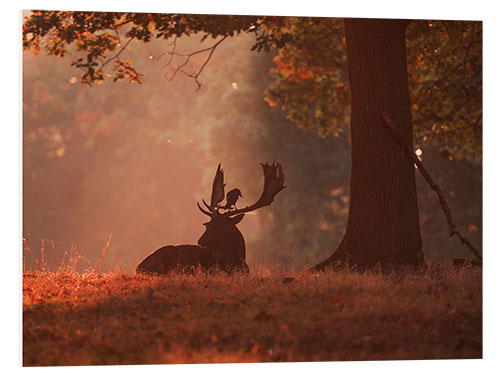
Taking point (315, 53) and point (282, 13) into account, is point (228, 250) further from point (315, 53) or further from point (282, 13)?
point (315, 53)

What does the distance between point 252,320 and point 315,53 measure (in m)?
10.3

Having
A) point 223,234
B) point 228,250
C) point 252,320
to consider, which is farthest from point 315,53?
point 252,320

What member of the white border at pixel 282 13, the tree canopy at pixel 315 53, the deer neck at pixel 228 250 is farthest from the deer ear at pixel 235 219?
the tree canopy at pixel 315 53

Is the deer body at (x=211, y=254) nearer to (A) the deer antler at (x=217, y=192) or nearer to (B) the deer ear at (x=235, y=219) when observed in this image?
(B) the deer ear at (x=235, y=219)

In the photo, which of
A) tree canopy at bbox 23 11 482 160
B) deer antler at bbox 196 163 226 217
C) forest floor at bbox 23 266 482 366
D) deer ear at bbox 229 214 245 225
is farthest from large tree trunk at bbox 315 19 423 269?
tree canopy at bbox 23 11 482 160

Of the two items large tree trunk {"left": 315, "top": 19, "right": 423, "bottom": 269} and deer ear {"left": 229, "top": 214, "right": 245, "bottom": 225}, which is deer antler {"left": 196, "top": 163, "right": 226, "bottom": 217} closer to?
deer ear {"left": 229, "top": 214, "right": 245, "bottom": 225}

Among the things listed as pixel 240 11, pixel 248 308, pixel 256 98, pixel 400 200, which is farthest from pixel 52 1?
pixel 256 98

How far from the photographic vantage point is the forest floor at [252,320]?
748 cm

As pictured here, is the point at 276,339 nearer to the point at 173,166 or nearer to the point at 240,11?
the point at 240,11

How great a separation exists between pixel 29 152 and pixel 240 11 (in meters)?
38.5

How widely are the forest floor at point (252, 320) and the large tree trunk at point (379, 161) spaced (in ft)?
3.27

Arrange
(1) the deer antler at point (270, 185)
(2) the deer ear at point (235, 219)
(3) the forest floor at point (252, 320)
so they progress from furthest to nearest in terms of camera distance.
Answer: (1) the deer antler at point (270, 185)
(2) the deer ear at point (235, 219)
(3) the forest floor at point (252, 320)

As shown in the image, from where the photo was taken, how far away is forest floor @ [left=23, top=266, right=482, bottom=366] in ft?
24.6

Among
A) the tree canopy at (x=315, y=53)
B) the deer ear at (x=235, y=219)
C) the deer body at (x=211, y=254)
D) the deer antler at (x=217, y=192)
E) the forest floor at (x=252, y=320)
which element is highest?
the tree canopy at (x=315, y=53)
